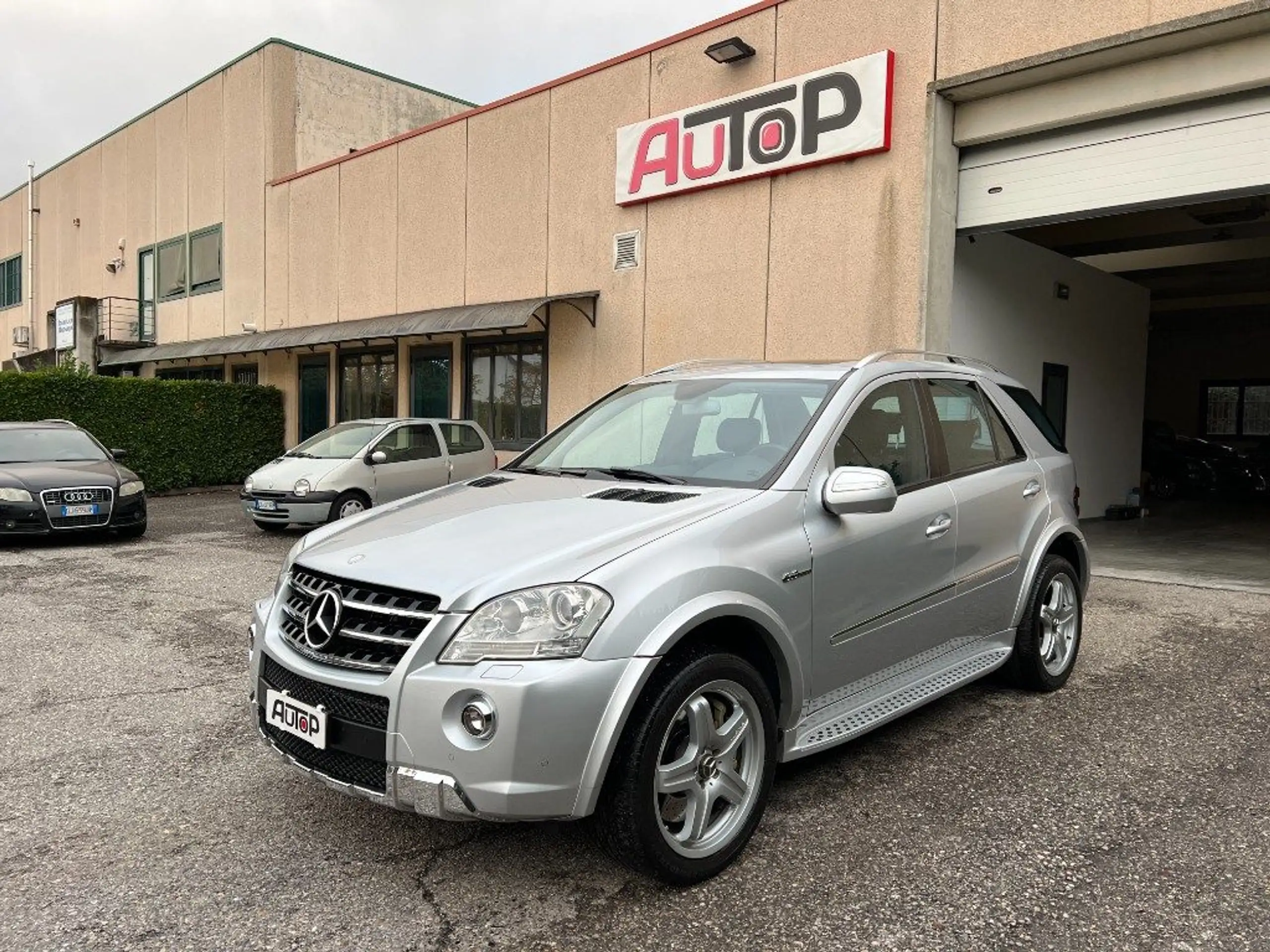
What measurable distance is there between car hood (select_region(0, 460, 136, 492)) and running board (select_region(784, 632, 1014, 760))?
9566 mm

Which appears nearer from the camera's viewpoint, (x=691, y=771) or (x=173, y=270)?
(x=691, y=771)

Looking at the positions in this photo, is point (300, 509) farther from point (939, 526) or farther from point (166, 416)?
point (939, 526)

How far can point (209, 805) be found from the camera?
3.50 m

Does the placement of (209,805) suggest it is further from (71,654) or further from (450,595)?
(71,654)

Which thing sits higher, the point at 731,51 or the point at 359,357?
the point at 731,51

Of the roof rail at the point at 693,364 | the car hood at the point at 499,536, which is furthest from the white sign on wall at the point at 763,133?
the car hood at the point at 499,536

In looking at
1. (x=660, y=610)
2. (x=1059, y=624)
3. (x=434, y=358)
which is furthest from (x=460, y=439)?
(x=660, y=610)

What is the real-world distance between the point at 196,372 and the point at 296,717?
23.5 m

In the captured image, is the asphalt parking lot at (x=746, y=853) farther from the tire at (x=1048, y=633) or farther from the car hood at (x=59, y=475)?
the car hood at (x=59, y=475)

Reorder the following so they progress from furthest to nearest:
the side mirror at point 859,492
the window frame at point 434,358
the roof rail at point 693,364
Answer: the window frame at point 434,358
the roof rail at point 693,364
the side mirror at point 859,492

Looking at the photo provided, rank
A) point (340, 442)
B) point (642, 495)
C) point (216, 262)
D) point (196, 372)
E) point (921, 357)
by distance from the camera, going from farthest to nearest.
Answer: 1. point (196, 372)
2. point (216, 262)
3. point (340, 442)
4. point (921, 357)
5. point (642, 495)

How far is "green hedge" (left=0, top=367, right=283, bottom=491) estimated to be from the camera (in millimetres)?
15828

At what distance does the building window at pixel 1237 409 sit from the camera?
23.1 metres

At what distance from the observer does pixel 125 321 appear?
25672mm
